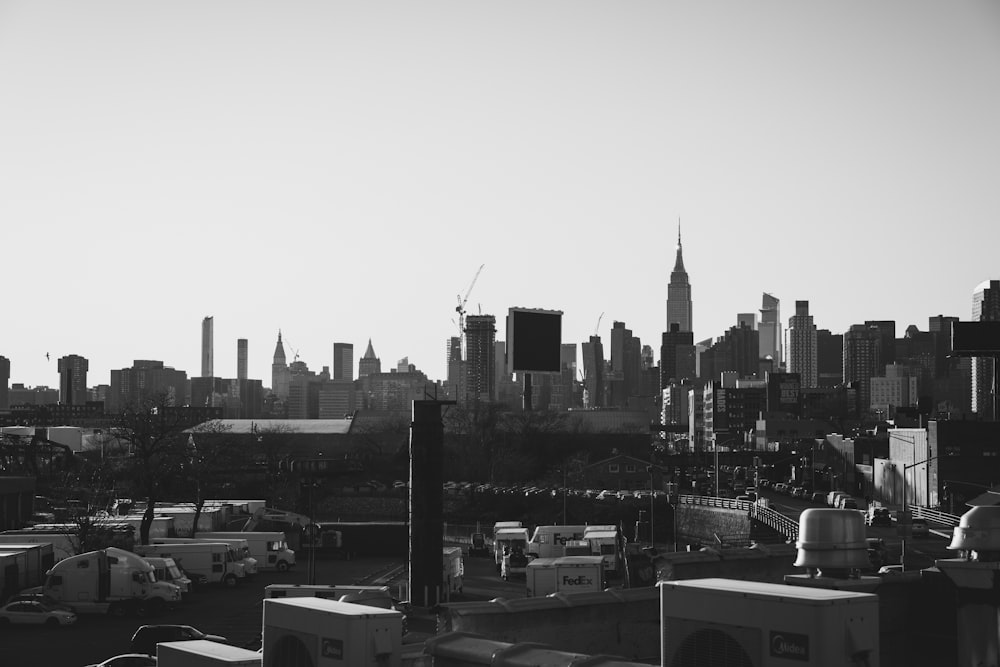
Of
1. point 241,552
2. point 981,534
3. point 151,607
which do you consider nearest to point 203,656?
point 981,534

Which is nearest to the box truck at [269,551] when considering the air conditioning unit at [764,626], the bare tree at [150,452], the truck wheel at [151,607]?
the bare tree at [150,452]

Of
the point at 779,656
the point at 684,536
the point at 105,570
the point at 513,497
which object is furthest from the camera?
the point at 513,497

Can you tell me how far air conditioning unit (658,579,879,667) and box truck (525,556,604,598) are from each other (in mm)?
38565

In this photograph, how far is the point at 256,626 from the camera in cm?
4397

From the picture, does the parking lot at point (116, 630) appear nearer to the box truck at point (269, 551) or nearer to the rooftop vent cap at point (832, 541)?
the box truck at point (269, 551)

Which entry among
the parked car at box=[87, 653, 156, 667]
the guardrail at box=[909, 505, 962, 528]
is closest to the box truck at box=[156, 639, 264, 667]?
the parked car at box=[87, 653, 156, 667]

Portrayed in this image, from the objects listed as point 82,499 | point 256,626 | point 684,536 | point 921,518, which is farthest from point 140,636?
point 684,536

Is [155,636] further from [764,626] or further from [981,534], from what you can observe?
[764,626]

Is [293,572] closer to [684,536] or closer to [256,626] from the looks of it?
[256,626]

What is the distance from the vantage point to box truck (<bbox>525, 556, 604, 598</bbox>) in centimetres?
4809

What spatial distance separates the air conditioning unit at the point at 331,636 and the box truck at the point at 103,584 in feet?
125

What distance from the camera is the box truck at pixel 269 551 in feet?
215

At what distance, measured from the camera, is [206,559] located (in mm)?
58688

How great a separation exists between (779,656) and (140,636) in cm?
2912
